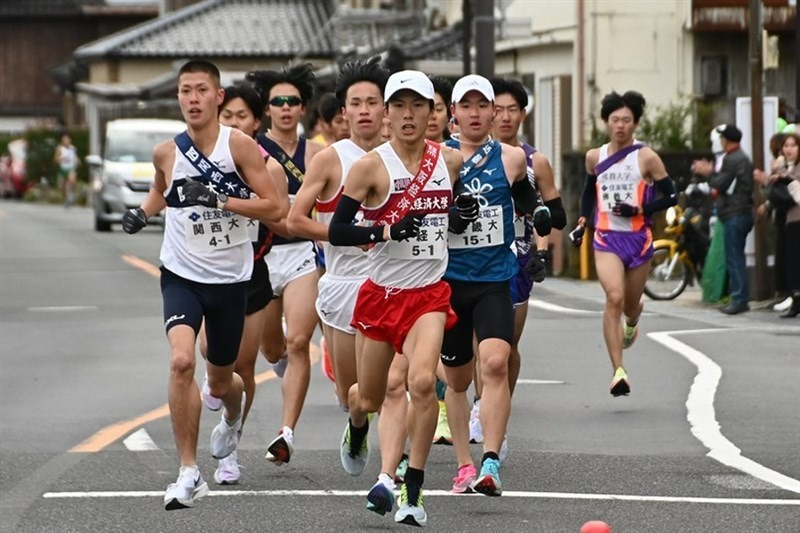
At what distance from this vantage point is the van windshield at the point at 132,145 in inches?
1494

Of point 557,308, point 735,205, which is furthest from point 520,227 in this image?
point 735,205

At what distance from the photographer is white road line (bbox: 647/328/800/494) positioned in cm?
979

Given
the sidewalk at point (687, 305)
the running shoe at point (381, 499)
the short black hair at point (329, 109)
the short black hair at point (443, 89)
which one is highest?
the short black hair at point (443, 89)

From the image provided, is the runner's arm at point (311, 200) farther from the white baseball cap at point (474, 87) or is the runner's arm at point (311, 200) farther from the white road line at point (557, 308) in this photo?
the white road line at point (557, 308)

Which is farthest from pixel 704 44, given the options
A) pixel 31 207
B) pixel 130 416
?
pixel 31 207

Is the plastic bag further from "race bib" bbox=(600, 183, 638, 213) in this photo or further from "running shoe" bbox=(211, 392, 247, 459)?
"running shoe" bbox=(211, 392, 247, 459)

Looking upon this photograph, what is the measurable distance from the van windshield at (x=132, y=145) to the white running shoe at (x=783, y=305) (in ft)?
63.9

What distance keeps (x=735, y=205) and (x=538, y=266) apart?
10741 mm

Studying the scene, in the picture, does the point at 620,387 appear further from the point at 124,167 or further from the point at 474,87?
the point at 124,167

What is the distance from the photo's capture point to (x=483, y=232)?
9352mm

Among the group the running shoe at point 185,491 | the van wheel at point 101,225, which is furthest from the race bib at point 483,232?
the van wheel at point 101,225

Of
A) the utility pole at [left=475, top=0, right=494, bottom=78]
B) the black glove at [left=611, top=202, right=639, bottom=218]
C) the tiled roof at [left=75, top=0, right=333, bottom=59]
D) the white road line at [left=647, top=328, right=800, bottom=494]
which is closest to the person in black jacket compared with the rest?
the white road line at [left=647, top=328, right=800, bottom=494]

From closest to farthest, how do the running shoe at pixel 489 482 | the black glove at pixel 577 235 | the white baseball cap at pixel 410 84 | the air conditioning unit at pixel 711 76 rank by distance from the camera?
the white baseball cap at pixel 410 84
the running shoe at pixel 489 482
the black glove at pixel 577 235
the air conditioning unit at pixel 711 76

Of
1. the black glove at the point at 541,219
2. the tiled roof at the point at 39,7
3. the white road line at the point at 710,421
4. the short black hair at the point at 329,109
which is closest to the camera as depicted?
the black glove at the point at 541,219
